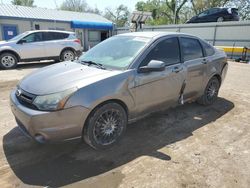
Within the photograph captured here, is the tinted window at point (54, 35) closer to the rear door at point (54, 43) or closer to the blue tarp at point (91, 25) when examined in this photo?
the rear door at point (54, 43)

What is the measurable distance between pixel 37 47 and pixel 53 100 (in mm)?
8706

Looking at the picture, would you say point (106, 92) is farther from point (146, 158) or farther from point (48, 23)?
point (48, 23)

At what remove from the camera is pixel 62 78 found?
10.6 feet

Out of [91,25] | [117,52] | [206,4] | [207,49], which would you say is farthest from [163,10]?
[117,52]

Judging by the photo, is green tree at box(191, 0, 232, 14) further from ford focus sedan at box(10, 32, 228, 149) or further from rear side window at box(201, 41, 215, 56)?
ford focus sedan at box(10, 32, 228, 149)

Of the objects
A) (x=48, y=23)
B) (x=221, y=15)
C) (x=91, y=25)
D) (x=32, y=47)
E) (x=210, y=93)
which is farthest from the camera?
(x=91, y=25)

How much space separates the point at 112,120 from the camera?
3396 millimetres

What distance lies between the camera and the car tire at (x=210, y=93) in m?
5.25

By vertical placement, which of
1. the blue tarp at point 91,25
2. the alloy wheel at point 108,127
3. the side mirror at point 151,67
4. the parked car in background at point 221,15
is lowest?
the alloy wheel at point 108,127

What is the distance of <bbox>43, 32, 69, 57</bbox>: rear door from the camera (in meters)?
11.0

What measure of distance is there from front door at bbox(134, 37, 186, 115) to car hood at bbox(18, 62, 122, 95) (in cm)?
55

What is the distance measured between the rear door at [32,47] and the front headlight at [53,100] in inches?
332

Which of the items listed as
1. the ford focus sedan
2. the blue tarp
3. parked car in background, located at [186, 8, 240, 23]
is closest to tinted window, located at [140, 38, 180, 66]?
the ford focus sedan

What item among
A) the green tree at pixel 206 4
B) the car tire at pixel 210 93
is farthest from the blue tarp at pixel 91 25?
the car tire at pixel 210 93
